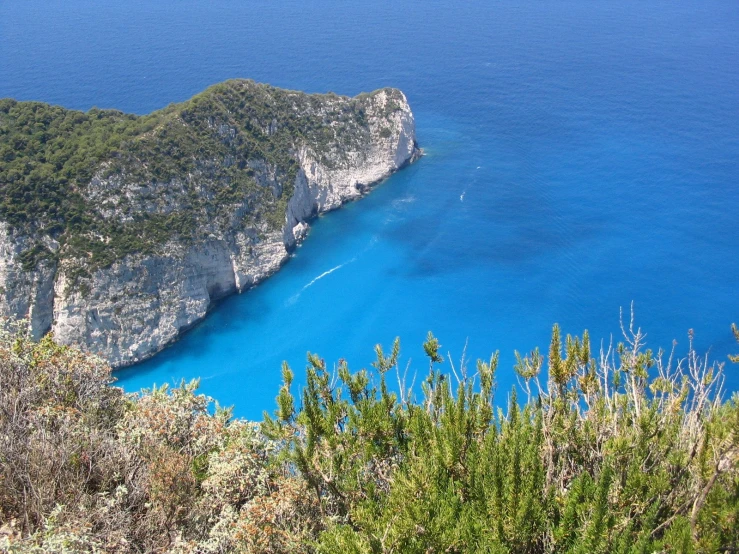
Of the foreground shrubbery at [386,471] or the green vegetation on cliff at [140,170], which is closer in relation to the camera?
the foreground shrubbery at [386,471]

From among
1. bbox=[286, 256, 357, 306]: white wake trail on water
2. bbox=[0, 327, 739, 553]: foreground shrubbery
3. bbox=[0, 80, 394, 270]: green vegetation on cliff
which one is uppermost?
bbox=[0, 80, 394, 270]: green vegetation on cliff

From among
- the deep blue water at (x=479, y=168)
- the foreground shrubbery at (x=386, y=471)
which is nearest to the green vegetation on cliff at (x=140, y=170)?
the deep blue water at (x=479, y=168)

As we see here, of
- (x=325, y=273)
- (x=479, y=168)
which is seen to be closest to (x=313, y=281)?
(x=325, y=273)

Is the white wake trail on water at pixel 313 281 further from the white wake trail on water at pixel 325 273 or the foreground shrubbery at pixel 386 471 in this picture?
the foreground shrubbery at pixel 386 471

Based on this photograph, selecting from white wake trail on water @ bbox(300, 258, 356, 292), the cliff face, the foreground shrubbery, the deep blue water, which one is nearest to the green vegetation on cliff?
the cliff face

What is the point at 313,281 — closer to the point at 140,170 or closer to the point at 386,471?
the point at 140,170

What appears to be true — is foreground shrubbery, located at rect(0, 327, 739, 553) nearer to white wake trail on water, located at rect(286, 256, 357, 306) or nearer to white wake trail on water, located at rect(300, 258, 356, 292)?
white wake trail on water, located at rect(286, 256, 357, 306)
